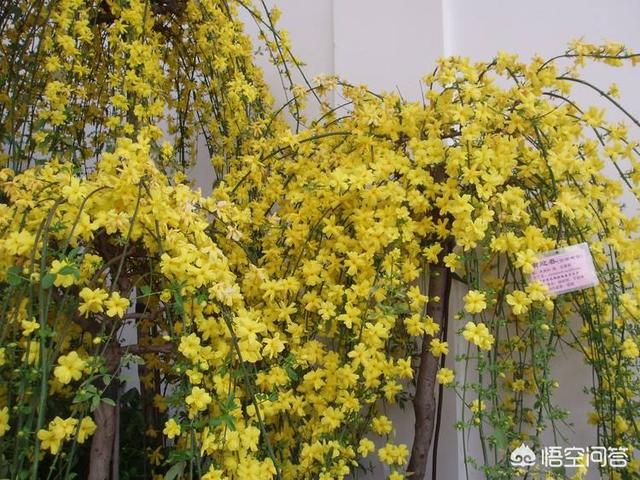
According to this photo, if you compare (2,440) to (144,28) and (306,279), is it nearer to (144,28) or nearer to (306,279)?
(306,279)

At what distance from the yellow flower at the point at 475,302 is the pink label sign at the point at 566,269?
0.48ft

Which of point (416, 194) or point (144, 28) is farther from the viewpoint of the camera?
point (144, 28)

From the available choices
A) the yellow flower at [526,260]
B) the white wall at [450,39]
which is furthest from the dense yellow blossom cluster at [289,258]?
the white wall at [450,39]

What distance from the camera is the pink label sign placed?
→ 1.42 meters

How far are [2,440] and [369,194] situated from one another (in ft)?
3.10

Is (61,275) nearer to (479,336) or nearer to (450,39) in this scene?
(479,336)

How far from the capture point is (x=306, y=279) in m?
1.61

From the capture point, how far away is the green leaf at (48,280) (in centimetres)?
111

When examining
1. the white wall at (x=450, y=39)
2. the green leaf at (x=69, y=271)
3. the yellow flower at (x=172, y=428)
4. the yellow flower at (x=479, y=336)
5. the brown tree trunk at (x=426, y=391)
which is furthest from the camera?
the white wall at (x=450, y=39)

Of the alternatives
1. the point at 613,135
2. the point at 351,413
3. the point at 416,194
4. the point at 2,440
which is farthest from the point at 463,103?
the point at 2,440

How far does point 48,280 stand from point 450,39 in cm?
159

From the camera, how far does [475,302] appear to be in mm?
1380

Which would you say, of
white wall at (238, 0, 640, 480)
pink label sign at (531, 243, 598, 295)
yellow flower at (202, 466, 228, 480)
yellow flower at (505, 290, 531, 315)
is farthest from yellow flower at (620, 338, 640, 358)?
yellow flower at (202, 466, 228, 480)

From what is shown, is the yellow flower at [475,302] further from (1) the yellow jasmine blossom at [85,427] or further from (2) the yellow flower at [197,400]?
(1) the yellow jasmine blossom at [85,427]
